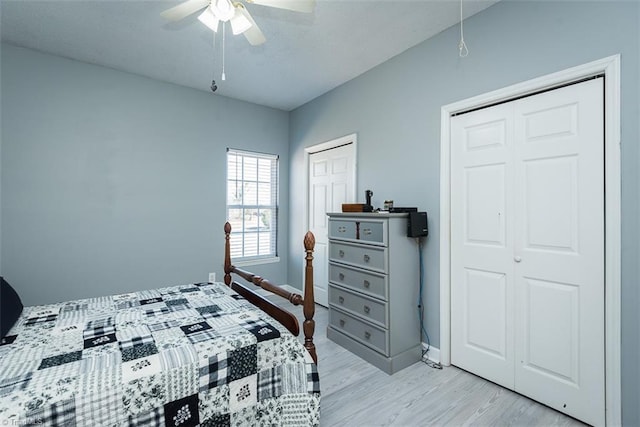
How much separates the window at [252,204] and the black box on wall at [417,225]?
251 centimetres

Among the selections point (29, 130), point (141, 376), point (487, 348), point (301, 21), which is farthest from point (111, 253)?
point (487, 348)

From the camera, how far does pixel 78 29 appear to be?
2.52m

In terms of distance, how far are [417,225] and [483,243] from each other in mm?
506

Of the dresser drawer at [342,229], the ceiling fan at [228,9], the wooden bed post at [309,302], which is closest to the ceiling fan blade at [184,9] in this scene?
the ceiling fan at [228,9]

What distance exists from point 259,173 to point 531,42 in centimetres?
338

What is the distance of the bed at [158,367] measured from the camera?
1102 mm

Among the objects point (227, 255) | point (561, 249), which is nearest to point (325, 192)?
point (227, 255)

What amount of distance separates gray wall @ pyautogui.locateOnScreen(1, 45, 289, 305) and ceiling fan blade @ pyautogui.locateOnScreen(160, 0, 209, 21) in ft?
6.50

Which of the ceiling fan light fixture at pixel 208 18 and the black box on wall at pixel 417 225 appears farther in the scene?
the black box on wall at pixel 417 225

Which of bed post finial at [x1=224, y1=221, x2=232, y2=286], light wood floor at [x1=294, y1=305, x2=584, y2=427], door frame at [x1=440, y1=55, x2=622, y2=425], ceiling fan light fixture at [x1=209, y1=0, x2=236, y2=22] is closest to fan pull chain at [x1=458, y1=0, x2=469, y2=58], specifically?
door frame at [x1=440, y1=55, x2=622, y2=425]

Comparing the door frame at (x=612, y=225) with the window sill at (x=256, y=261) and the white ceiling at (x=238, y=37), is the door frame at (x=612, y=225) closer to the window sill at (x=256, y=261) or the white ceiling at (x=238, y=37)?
the white ceiling at (x=238, y=37)

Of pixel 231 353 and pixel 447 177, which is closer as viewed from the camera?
pixel 231 353

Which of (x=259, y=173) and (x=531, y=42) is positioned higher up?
(x=531, y=42)

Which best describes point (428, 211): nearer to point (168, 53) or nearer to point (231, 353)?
point (231, 353)
